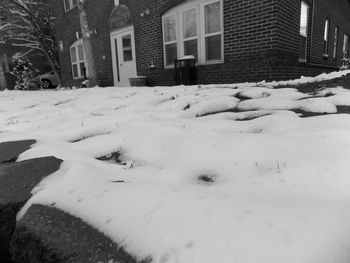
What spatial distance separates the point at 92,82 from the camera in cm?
926

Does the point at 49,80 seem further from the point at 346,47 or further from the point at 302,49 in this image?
the point at 346,47

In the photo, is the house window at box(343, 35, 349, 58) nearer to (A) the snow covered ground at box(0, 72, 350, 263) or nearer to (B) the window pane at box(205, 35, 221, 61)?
(B) the window pane at box(205, 35, 221, 61)

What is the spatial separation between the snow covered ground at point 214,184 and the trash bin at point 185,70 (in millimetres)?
4783

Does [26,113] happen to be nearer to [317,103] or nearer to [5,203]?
[5,203]

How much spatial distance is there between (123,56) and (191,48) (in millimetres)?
3244

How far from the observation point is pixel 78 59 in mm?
13289

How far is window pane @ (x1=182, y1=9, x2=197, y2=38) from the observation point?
26.6 feet

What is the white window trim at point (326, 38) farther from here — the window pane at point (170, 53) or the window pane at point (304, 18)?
the window pane at point (170, 53)

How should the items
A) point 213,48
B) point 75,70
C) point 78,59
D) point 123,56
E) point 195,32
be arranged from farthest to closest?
point 75,70 < point 78,59 < point 123,56 < point 195,32 < point 213,48

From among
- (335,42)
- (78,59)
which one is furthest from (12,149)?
(335,42)

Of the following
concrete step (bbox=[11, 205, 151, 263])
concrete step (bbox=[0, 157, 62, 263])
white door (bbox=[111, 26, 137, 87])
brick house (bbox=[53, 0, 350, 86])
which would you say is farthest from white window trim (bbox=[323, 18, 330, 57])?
concrete step (bbox=[11, 205, 151, 263])

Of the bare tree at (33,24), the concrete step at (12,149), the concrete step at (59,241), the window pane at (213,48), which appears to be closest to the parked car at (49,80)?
the bare tree at (33,24)

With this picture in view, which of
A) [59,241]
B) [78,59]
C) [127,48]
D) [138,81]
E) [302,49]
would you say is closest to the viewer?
[59,241]

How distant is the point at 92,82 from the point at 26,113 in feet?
15.3
